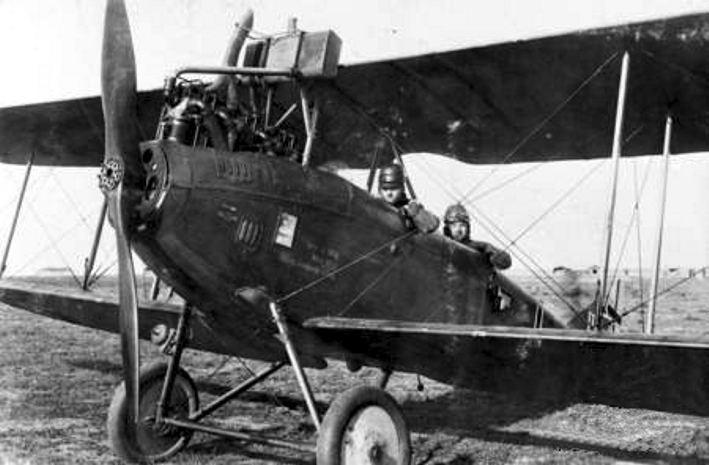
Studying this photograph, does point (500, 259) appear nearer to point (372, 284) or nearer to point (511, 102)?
point (511, 102)

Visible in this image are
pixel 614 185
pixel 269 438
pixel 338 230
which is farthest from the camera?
pixel 614 185

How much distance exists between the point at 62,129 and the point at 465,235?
201 inches

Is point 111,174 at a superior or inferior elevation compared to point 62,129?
inferior

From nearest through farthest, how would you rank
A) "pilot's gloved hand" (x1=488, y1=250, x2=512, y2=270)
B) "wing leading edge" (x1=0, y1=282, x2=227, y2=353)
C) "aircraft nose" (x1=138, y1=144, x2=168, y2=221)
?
1. "aircraft nose" (x1=138, y1=144, x2=168, y2=221)
2. "wing leading edge" (x1=0, y1=282, x2=227, y2=353)
3. "pilot's gloved hand" (x1=488, y1=250, x2=512, y2=270)

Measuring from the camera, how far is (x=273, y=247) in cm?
517

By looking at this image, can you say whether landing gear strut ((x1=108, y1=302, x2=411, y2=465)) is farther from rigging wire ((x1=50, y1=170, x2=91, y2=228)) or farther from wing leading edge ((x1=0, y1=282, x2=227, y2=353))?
rigging wire ((x1=50, y1=170, x2=91, y2=228))

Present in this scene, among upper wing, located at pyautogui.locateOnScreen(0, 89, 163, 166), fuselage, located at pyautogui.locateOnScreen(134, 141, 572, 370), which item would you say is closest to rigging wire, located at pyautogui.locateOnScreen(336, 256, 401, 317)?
fuselage, located at pyautogui.locateOnScreen(134, 141, 572, 370)

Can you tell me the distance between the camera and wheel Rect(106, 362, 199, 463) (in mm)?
5754

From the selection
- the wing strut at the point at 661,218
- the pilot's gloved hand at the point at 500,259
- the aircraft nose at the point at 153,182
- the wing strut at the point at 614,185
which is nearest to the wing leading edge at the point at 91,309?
the aircraft nose at the point at 153,182

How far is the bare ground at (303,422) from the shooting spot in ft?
20.3

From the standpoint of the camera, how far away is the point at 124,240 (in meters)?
4.70

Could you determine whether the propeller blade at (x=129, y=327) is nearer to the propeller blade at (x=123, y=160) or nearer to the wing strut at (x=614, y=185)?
the propeller blade at (x=123, y=160)

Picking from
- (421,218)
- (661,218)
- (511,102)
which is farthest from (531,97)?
(421,218)

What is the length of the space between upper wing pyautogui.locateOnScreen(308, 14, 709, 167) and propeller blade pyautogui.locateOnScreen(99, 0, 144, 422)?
5.15 ft
